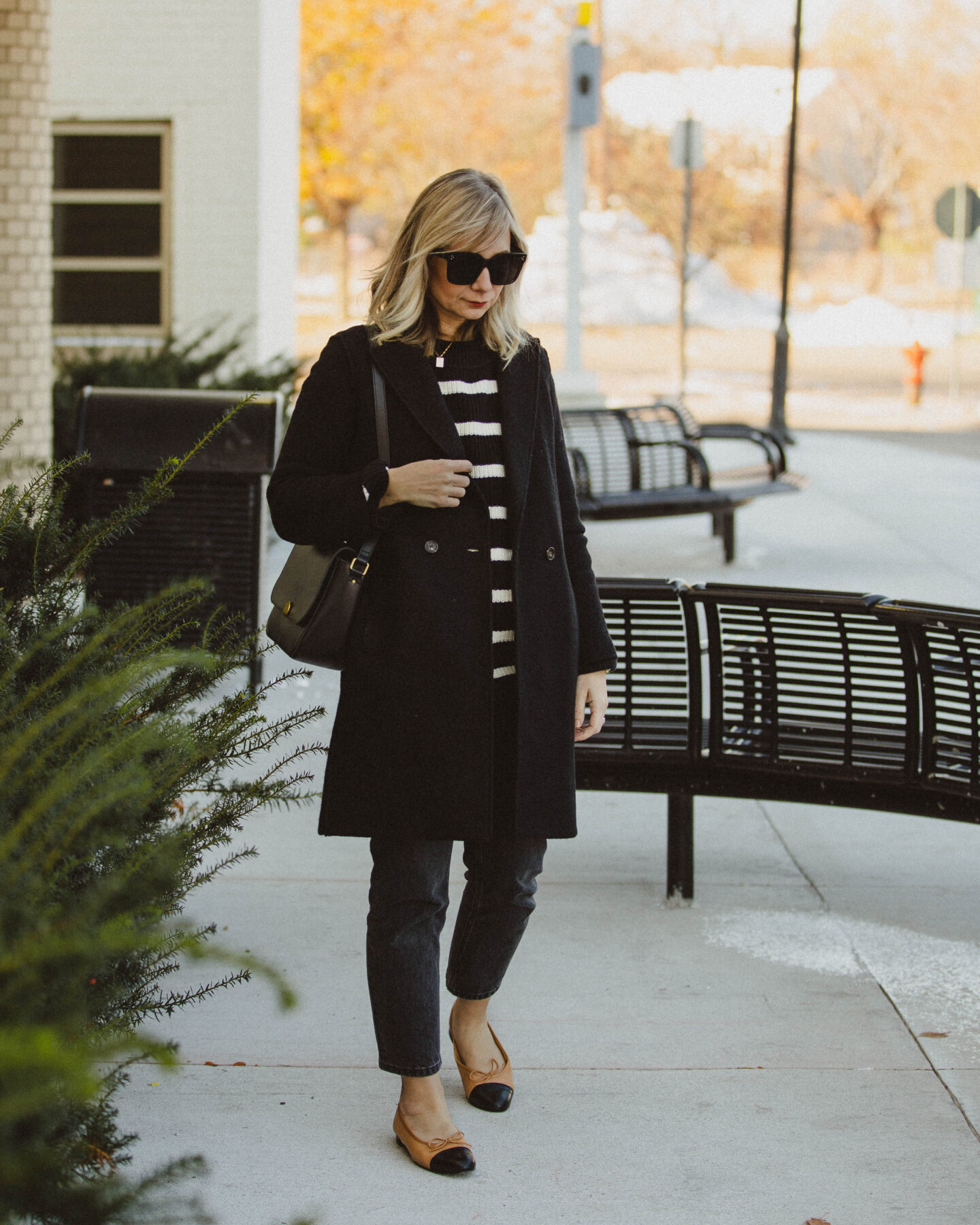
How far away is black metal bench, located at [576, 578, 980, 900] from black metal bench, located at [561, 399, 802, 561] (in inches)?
187

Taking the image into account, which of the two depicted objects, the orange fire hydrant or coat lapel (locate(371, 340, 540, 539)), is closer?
coat lapel (locate(371, 340, 540, 539))

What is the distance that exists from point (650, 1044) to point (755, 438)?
765 cm

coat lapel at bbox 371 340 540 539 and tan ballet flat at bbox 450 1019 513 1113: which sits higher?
coat lapel at bbox 371 340 540 539

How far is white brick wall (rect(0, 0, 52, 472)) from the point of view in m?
7.23

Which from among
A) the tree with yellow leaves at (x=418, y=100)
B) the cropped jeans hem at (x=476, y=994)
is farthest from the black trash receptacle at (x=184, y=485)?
the tree with yellow leaves at (x=418, y=100)

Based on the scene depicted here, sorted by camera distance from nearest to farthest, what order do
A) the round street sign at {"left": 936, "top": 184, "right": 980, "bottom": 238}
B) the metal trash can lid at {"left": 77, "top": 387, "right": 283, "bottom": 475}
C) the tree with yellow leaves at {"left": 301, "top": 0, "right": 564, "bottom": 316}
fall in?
the metal trash can lid at {"left": 77, "top": 387, "right": 283, "bottom": 475} → the round street sign at {"left": 936, "top": 184, "right": 980, "bottom": 238} → the tree with yellow leaves at {"left": 301, "top": 0, "right": 564, "bottom": 316}

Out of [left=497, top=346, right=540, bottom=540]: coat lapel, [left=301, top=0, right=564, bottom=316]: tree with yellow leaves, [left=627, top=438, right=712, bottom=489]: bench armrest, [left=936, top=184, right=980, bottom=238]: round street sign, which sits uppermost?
[left=301, top=0, right=564, bottom=316]: tree with yellow leaves

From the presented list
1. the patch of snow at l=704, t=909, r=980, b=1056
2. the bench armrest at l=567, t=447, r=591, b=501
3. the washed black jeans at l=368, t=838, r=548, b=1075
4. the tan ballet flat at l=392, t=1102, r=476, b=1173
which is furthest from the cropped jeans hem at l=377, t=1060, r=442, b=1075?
the bench armrest at l=567, t=447, r=591, b=501

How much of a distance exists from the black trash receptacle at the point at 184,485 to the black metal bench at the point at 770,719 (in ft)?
7.49

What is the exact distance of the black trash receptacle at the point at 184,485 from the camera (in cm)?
620

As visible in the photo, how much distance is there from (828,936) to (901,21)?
6127 centimetres

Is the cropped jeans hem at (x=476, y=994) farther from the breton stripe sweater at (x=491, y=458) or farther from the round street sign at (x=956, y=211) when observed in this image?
the round street sign at (x=956, y=211)

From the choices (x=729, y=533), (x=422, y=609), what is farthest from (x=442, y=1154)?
(x=729, y=533)

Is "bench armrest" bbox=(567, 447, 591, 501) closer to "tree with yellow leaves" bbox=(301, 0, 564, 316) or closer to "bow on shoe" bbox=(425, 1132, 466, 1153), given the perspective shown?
"bow on shoe" bbox=(425, 1132, 466, 1153)
